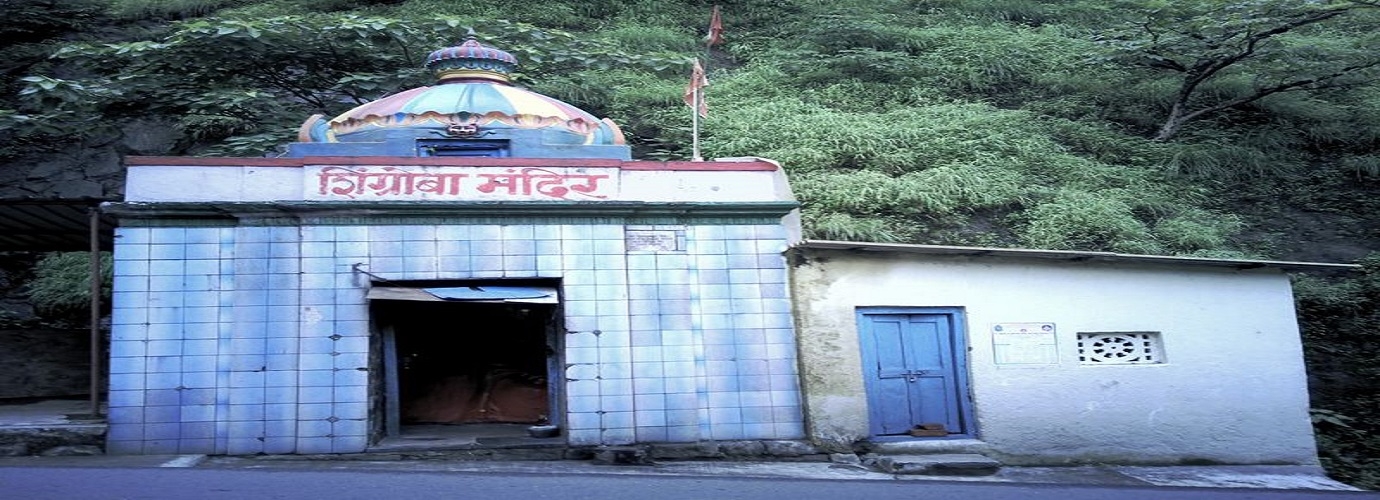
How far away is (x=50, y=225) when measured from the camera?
34.3ft

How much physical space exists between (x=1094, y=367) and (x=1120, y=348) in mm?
448

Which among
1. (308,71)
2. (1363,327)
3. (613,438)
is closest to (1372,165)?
(1363,327)

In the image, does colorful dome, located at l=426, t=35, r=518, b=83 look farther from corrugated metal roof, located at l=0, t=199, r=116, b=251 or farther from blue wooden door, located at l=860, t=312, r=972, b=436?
blue wooden door, located at l=860, t=312, r=972, b=436

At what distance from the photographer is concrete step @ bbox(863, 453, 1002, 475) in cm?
804

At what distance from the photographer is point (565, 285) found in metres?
8.60

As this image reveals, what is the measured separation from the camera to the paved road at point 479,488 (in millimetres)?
5520

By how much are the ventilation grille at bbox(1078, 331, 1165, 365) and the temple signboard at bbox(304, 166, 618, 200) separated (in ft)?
17.0

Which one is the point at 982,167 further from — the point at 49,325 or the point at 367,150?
the point at 49,325

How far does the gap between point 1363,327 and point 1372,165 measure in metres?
5.76

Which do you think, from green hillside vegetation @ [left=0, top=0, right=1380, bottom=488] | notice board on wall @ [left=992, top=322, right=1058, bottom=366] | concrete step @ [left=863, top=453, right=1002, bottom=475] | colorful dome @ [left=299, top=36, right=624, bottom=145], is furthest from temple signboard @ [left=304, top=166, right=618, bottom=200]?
green hillside vegetation @ [left=0, top=0, right=1380, bottom=488]

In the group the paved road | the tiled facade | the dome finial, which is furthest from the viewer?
the dome finial

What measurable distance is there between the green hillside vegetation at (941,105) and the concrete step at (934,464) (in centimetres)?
475

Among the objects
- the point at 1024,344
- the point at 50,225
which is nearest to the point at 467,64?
the point at 50,225

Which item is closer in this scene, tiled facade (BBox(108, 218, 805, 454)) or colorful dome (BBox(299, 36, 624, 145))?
tiled facade (BBox(108, 218, 805, 454))
